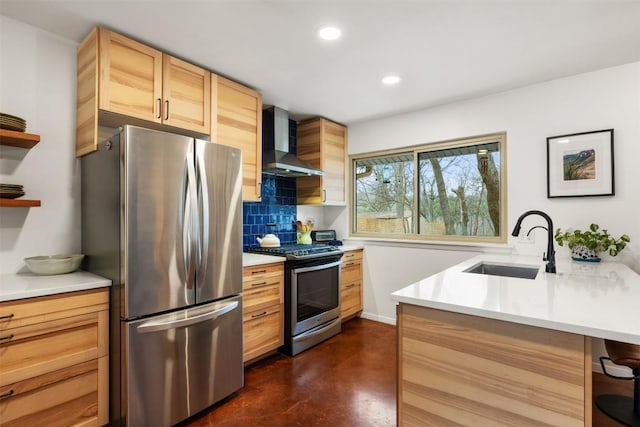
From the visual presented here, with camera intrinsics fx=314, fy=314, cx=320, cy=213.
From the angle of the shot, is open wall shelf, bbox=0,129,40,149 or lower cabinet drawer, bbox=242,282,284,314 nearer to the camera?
open wall shelf, bbox=0,129,40,149

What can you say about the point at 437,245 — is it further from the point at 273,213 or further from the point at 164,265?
the point at 164,265

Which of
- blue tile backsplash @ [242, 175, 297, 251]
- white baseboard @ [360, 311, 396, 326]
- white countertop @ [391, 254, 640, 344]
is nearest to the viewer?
white countertop @ [391, 254, 640, 344]

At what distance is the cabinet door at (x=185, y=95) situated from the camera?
7.19 feet

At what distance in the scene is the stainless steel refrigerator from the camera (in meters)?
1.69

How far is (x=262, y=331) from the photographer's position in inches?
103

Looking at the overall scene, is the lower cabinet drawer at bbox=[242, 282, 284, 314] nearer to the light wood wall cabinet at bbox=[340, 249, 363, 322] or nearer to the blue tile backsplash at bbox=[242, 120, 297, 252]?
the blue tile backsplash at bbox=[242, 120, 297, 252]

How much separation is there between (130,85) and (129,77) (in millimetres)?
49

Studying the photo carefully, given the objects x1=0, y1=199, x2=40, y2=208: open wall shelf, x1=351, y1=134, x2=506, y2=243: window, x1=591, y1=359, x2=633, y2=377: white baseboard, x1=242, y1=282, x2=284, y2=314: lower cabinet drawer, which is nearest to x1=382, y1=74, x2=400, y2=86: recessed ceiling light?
x1=351, y1=134, x2=506, y2=243: window

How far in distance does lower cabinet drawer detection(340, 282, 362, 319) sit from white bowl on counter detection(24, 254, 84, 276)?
2.42 m

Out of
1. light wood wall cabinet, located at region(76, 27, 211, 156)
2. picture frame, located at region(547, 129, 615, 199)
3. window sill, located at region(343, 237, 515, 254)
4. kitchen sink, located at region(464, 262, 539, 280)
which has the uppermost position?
light wood wall cabinet, located at region(76, 27, 211, 156)

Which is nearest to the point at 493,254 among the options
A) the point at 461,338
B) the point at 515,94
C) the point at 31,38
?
the point at 515,94

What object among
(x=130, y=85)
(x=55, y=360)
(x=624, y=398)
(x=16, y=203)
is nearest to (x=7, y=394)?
(x=55, y=360)

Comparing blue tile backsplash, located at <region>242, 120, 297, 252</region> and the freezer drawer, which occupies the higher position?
blue tile backsplash, located at <region>242, 120, 297, 252</region>

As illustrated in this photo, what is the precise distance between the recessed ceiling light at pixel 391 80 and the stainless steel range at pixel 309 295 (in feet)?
5.45
